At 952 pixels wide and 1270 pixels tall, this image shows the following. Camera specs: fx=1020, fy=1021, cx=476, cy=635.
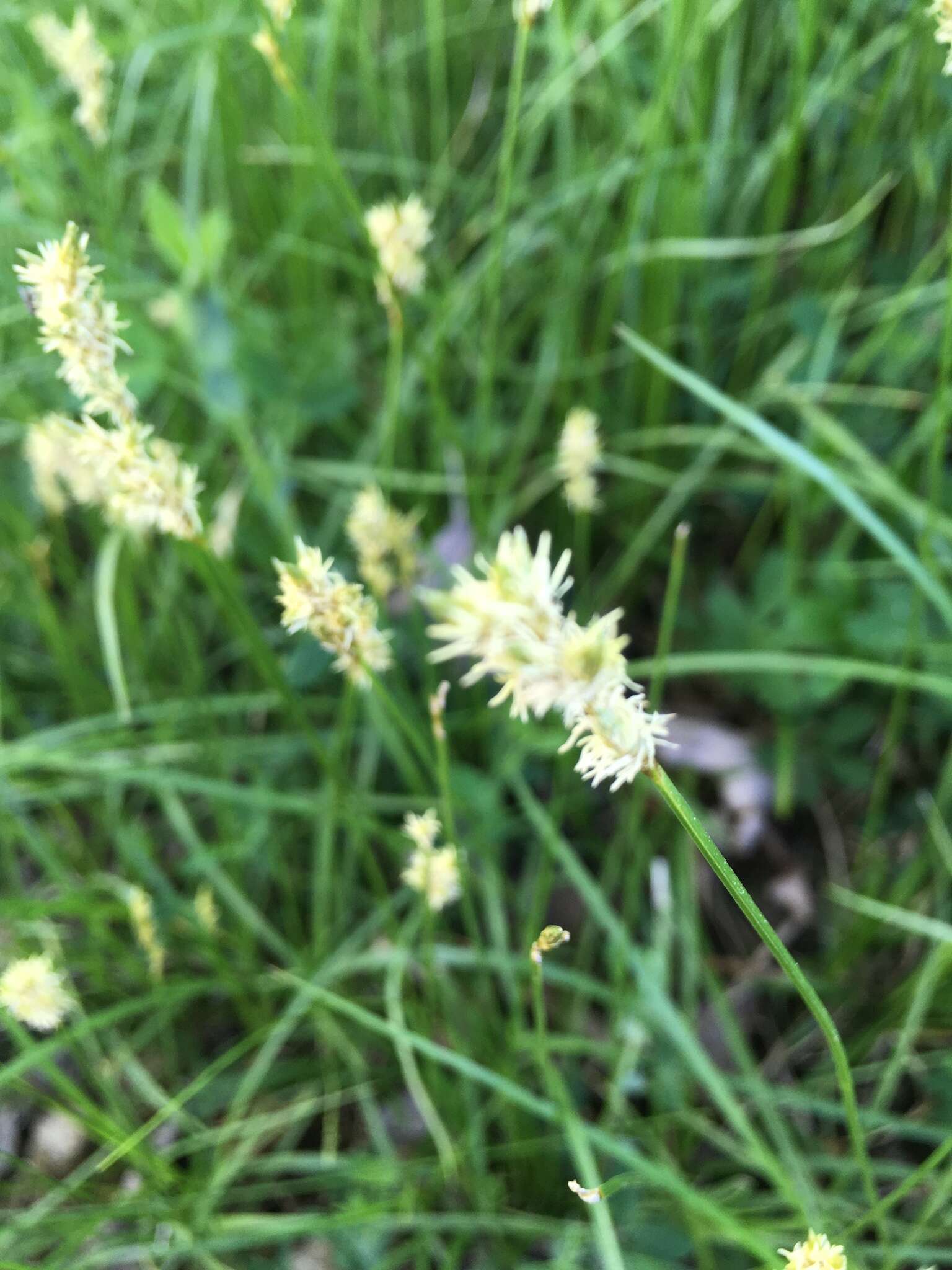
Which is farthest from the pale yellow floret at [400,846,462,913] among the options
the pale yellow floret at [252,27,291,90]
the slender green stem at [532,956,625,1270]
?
the pale yellow floret at [252,27,291,90]

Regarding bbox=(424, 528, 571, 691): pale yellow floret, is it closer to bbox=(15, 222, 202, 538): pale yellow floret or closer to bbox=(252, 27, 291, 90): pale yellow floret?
bbox=(15, 222, 202, 538): pale yellow floret

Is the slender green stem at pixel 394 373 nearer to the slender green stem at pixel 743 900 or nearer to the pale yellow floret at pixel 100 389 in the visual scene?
the pale yellow floret at pixel 100 389

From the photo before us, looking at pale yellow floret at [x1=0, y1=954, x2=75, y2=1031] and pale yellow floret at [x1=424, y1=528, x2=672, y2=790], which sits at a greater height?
pale yellow floret at [x1=0, y1=954, x2=75, y2=1031]

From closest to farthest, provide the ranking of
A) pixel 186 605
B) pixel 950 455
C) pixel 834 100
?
pixel 834 100 < pixel 950 455 < pixel 186 605

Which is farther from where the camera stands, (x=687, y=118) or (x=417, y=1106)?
(x=687, y=118)

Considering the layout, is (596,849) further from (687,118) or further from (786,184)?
(687,118)

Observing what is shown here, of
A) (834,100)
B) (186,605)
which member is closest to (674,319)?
(834,100)

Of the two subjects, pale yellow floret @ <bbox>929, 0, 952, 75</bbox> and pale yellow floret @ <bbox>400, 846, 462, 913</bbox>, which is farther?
pale yellow floret @ <bbox>400, 846, 462, 913</bbox>
